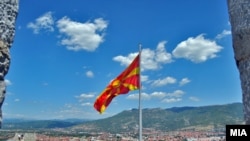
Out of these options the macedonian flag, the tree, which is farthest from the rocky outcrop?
the tree

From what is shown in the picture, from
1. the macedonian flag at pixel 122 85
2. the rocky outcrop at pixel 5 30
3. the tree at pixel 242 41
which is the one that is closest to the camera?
the tree at pixel 242 41

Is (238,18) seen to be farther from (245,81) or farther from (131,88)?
(131,88)

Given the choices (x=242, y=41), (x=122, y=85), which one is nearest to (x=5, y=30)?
(x=122, y=85)

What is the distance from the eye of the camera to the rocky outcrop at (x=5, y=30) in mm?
7969

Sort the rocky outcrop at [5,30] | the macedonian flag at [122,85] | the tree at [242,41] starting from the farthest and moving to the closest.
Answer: the macedonian flag at [122,85] → the rocky outcrop at [5,30] → the tree at [242,41]

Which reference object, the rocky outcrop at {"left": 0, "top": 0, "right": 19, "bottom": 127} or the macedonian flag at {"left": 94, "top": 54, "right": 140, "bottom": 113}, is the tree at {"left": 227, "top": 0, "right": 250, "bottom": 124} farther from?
the macedonian flag at {"left": 94, "top": 54, "right": 140, "bottom": 113}

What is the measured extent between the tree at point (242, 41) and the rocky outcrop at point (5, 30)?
4772 mm

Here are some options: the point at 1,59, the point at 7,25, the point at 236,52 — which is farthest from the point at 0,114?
the point at 236,52

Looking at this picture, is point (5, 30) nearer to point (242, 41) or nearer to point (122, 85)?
point (122, 85)

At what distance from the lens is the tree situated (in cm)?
492

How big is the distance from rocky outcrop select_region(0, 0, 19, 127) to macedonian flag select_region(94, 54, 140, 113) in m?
2.40

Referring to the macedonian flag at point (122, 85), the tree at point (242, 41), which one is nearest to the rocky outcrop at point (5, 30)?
the macedonian flag at point (122, 85)

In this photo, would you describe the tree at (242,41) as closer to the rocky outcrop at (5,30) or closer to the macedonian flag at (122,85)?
the rocky outcrop at (5,30)

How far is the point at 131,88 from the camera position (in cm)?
1014
